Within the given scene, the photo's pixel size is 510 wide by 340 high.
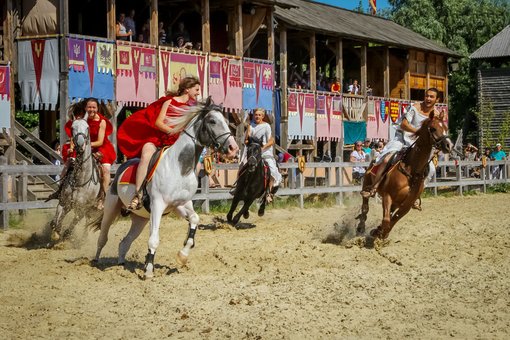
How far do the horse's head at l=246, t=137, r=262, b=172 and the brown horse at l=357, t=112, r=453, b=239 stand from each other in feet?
11.5

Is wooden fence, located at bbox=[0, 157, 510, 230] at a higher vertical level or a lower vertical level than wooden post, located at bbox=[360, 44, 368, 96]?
lower

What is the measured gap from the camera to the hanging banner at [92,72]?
809 inches

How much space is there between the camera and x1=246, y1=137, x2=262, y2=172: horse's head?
16.0 metres

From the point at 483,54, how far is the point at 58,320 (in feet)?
150

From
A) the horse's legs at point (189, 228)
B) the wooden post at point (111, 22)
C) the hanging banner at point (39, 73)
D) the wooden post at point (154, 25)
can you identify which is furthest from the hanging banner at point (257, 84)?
the horse's legs at point (189, 228)

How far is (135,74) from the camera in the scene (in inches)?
874

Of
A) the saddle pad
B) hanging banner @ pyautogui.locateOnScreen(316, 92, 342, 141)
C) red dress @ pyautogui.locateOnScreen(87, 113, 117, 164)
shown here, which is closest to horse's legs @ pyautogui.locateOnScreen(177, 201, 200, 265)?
the saddle pad

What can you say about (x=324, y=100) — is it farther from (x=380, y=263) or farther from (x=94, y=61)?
(x=380, y=263)

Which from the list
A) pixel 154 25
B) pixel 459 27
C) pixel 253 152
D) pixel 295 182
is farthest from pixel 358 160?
pixel 459 27

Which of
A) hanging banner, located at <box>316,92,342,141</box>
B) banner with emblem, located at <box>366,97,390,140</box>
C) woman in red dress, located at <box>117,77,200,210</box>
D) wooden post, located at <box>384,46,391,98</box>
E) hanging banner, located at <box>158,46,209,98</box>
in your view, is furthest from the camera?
wooden post, located at <box>384,46,391,98</box>

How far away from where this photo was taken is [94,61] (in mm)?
21031

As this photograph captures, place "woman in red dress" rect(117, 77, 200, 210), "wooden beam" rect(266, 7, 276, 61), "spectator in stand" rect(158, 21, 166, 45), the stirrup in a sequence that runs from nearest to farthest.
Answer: the stirrup
"woman in red dress" rect(117, 77, 200, 210)
"spectator in stand" rect(158, 21, 166, 45)
"wooden beam" rect(266, 7, 276, 61)

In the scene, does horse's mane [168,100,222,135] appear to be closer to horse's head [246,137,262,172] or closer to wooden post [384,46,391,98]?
horse's head [246,137,262,172]

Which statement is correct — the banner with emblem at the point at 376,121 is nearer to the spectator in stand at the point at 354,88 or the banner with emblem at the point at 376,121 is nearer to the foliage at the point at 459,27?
the spectator in stand at the point at 354,88
